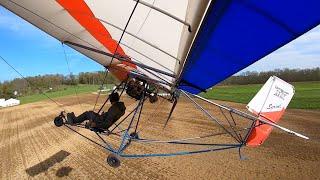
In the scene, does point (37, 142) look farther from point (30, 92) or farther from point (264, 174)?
point (30, 92)

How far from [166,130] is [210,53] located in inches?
609

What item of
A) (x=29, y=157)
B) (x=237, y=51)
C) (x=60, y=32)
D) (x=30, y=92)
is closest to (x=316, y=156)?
(x=237, y=51)

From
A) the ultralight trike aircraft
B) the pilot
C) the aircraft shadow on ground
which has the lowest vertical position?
the aircraft shadow on ground

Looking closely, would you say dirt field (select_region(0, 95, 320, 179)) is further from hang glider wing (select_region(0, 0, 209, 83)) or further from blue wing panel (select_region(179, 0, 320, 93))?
blue wing panel (select_region(179, 0, 320, 93))

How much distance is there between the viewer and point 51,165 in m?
A: 14.5

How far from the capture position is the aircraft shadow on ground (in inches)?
527

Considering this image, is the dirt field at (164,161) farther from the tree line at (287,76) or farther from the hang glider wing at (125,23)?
the tree line at (287,76)

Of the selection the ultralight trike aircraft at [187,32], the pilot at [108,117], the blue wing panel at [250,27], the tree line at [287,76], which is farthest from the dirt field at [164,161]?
the tree line at [287,76]

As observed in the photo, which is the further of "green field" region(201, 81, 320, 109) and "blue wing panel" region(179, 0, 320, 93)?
"green field" region(201, 81, 320, 109)

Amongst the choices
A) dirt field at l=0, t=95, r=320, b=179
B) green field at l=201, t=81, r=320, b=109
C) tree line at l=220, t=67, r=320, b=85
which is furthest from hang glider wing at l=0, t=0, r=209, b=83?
tree line at l=220, t=67, r=320, b=85

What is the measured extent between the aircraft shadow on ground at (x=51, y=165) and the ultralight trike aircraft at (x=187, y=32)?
5.37 m

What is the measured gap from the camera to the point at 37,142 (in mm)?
19828

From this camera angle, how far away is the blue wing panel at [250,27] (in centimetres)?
323

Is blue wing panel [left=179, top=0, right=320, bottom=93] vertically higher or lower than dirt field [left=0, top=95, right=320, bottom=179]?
higher
